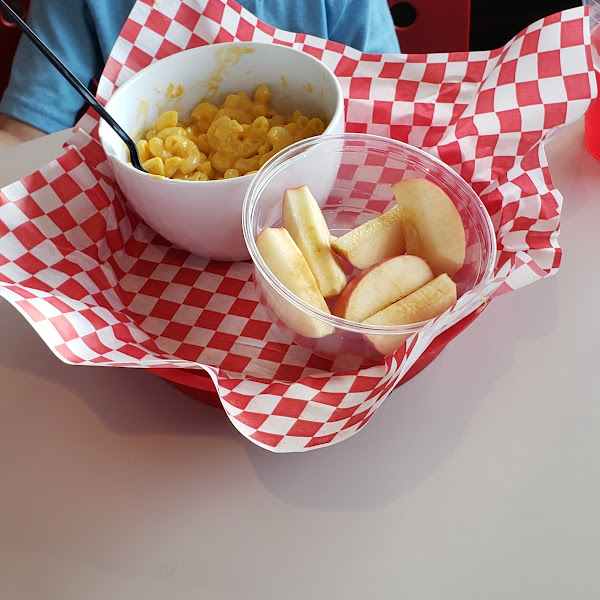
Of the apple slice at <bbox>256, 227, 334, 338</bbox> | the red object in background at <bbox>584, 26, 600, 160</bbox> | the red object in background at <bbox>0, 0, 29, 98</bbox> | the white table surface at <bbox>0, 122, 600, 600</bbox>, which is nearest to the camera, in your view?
the white table surface at <bbox>0, 122, 600, 600</bbox>

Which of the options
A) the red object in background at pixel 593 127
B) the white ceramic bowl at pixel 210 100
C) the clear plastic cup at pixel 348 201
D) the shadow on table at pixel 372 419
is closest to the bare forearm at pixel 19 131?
the white ceramic bowl at pixel 210 100

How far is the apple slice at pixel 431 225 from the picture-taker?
2.82 feet

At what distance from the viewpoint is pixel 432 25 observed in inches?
64.9

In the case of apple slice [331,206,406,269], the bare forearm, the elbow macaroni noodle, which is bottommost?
the bare forearm

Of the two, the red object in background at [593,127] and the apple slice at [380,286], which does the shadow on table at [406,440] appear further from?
the red object in background at [593,127]

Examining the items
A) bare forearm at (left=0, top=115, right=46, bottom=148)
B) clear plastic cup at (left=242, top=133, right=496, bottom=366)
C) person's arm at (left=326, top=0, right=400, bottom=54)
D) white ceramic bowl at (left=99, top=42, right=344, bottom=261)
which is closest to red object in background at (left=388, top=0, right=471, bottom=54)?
person's arm at (left=326, top=0, right=400, bottom=54)

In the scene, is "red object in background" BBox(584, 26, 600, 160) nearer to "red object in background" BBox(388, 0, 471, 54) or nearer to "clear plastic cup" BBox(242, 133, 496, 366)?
"clear plastic cup" BBox(242, 133, 496, 366)

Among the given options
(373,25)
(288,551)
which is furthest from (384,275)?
(373,25)

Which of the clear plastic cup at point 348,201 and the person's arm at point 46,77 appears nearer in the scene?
the clear plastic cup at point 348,201

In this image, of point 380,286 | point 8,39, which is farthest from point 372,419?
point 8,39

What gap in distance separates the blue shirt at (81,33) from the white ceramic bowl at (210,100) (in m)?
0.36

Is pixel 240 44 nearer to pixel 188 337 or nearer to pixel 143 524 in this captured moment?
pixel 188 337

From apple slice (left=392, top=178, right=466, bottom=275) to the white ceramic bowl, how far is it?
0.16 meters

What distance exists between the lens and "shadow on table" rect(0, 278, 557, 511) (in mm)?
765
